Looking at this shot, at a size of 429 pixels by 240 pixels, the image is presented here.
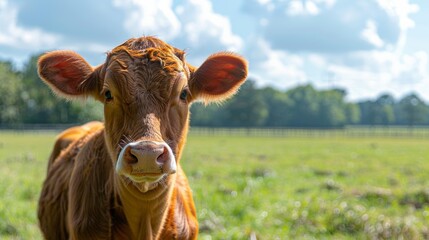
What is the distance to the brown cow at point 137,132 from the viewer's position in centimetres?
327

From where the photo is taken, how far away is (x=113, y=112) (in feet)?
11.9

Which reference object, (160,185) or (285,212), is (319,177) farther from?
(160,185)

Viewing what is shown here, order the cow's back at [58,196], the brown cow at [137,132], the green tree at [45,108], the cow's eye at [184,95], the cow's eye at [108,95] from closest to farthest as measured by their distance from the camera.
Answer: the brown cow at [137,132] < the cow's eye at [108,95] < the cow's eye at [184,95] < the cow's back at [58,196] < the green tree at [45,108]

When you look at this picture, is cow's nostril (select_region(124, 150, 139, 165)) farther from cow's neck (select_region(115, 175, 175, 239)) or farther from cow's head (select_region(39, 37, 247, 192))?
cow's neck (select_region(115, 175, 175, 239))

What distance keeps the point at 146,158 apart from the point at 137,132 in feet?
1.13

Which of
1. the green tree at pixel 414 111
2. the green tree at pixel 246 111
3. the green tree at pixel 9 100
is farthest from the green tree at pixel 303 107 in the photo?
the green tree at pixel 9 100

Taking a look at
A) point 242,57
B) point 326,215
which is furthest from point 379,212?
point 242,57

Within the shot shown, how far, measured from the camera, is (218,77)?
4.41 meters

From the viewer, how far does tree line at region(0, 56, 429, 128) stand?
3039 inches

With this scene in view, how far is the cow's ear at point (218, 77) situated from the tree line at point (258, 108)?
43145 mm

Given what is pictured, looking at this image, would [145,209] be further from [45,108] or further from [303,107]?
[303,107]

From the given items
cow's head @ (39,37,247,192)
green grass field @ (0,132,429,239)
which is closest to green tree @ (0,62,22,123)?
green grass field @ (0,132,429,239)

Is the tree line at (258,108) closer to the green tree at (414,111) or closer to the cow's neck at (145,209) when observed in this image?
the green tree at (414,111)

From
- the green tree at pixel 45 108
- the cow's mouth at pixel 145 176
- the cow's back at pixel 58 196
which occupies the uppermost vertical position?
the green tree at pixel 45 108
